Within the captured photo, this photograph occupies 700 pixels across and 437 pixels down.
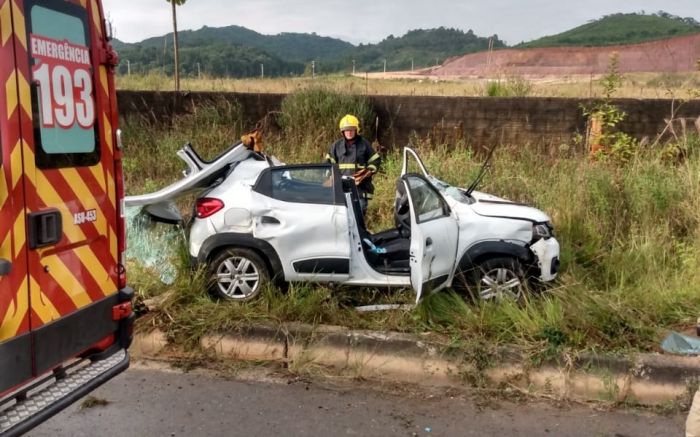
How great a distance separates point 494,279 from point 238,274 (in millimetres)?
2130

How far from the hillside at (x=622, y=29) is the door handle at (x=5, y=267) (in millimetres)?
88499

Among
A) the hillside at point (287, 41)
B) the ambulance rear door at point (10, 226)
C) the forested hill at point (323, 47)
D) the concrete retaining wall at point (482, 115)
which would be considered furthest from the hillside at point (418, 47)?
the ambulance rear door at point (10, 226)

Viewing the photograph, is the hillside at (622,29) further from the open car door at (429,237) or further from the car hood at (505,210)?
the open car door at (429,237)

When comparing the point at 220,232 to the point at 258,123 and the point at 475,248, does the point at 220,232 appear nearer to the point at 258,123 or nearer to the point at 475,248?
the point at 475,248

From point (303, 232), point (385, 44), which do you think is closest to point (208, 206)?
point (303, 232)

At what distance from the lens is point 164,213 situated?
5.36 m

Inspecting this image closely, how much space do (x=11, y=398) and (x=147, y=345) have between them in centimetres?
196

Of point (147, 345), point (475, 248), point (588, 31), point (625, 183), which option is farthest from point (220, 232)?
point (588, 31)

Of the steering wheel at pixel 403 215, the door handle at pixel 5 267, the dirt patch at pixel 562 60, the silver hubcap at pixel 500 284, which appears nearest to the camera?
the door handle at pixel 5 267

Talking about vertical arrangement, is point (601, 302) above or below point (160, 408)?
above

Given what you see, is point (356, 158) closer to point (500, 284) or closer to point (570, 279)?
point (500, 284)

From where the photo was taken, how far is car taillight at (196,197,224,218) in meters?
5.10

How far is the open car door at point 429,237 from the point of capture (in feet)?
14.8

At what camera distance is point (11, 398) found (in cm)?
280
